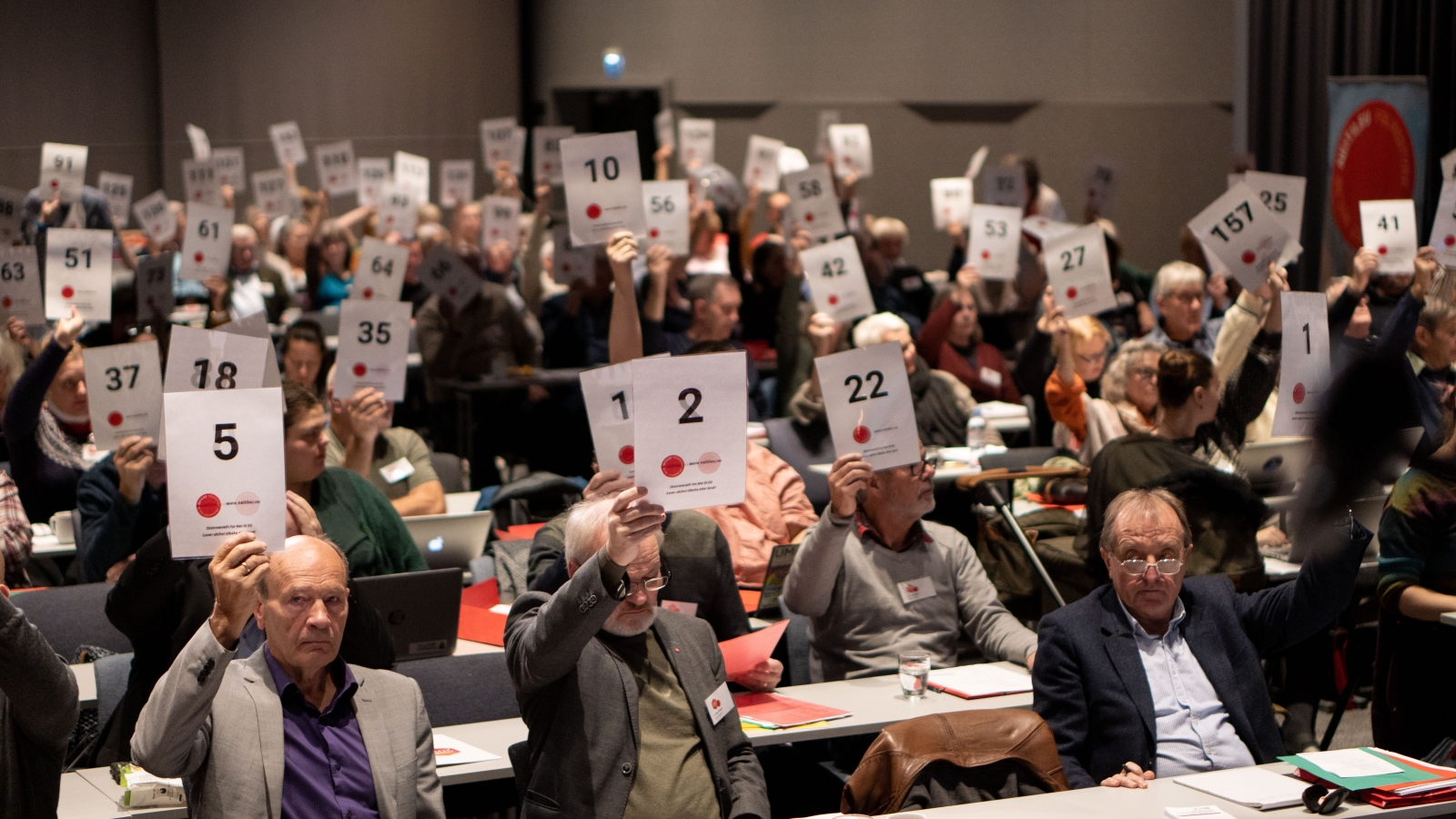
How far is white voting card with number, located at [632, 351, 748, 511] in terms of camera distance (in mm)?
3094

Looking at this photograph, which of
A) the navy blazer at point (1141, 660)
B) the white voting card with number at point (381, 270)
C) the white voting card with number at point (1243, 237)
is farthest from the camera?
the white voting card with number at point (381, 270)

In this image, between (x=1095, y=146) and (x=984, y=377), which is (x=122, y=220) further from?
(x=1095, y=146)

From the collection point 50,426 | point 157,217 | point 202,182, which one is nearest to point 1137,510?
point 50,426

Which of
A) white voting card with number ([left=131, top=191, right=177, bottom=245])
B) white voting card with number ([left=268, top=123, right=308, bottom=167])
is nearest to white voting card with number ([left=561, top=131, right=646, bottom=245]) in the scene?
white voting card with number ([left=131, top=191, right=177, bottom=245])

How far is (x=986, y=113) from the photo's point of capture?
14.4 metres

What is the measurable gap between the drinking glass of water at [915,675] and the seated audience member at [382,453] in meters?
2.43

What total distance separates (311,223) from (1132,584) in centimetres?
1174

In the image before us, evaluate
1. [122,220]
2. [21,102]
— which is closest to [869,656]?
[122,220]

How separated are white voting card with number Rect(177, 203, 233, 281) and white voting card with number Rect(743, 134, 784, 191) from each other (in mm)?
5099

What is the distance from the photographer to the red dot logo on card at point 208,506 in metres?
2.97

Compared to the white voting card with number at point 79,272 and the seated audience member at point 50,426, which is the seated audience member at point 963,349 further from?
the seated audience member at point 50,426

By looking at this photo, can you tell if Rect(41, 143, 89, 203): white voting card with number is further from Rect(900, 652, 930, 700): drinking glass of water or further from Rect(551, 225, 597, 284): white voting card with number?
Rect(900, 652, 930, 700): drinking glass of water

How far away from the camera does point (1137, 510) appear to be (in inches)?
150

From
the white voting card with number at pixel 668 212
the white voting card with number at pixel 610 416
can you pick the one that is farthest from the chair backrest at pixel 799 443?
the white voting card with number at pixel 610 416
